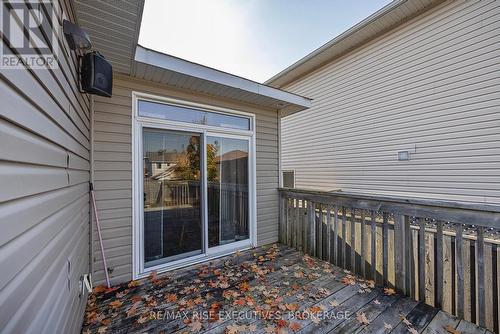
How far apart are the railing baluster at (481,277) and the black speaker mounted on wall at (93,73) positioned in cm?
378

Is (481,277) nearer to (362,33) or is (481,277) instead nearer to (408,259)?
(408,259)

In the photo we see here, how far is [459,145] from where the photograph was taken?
4.09 meters

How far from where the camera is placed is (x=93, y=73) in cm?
197

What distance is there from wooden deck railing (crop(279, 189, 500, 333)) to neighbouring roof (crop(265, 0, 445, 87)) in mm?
4137

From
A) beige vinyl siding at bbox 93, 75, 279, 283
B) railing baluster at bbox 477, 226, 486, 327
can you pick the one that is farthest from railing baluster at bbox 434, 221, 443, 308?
beige vinyl siding at bbox 93, 75, 279, 283

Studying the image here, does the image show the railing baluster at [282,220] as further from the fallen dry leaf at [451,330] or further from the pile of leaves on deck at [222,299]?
the fallen dry leaf at [451,330]

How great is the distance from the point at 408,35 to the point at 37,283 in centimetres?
662

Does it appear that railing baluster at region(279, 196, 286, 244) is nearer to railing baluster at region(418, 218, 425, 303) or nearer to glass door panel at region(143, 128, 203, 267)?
glass door panel at region(143, 128, 203, 267)

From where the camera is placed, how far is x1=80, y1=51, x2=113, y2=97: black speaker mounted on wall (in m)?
1.96

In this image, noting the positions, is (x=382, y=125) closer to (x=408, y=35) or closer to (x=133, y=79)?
(x=408, y=35)

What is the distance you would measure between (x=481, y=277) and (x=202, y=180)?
10.9 ft

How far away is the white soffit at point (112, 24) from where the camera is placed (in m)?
1.78

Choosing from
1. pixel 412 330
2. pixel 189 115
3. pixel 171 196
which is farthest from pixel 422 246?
pixel 189 115

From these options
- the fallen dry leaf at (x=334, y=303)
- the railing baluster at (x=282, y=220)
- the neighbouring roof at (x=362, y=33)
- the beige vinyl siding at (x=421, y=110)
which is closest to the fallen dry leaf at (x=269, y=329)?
the fallen dry leaf at (x=334, y=303)
